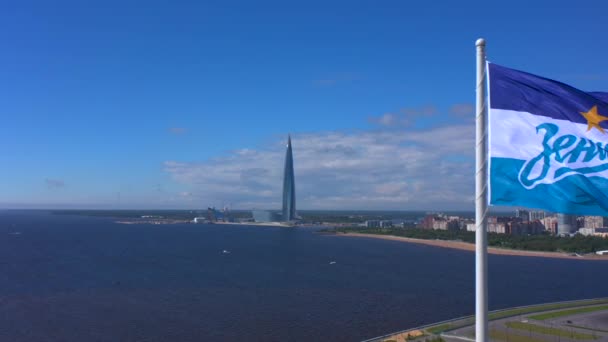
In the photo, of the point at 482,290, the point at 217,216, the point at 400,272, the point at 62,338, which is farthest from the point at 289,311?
the point at 217,216

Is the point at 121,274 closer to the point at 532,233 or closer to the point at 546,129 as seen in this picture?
the point at 546,129

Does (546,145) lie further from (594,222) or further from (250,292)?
(594,222)

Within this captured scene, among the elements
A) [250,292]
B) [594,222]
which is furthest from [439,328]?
[594,222]

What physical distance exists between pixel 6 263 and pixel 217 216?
11125cm

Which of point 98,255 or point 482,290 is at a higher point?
point 482,290

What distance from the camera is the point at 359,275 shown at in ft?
114

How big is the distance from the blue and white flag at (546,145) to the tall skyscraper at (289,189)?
340 feet

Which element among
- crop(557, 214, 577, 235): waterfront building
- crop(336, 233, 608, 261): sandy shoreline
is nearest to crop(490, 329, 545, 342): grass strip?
crop(336, 233, 608, 261): sandy shoreline

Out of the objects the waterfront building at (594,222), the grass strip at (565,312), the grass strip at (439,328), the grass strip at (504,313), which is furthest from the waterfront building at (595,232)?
the grass strip at (439,328)

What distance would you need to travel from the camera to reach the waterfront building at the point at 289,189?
108544mm

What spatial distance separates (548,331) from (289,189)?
314 ft

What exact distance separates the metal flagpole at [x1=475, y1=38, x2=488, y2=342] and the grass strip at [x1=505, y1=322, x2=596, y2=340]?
15.8 meters

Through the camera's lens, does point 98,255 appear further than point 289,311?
Yes

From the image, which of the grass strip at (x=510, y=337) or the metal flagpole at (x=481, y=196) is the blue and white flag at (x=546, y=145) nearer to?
the metal flagpole at (x=481, y=196)
